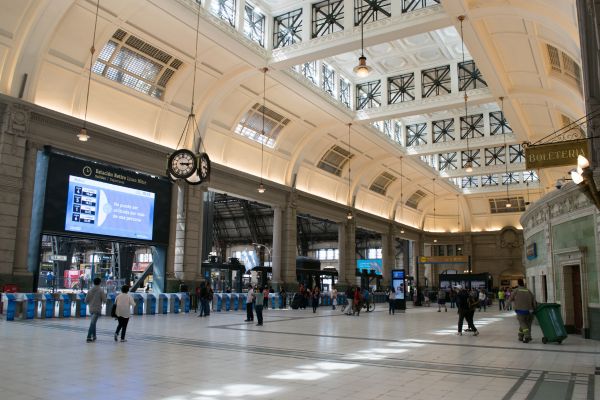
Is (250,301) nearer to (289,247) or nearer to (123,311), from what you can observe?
(123,311)

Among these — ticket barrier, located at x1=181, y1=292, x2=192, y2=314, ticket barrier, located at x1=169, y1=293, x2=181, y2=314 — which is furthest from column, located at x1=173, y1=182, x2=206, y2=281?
ticket barrier, located at x1=169, y1=293, x2=181, y2=314

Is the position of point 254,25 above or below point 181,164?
above

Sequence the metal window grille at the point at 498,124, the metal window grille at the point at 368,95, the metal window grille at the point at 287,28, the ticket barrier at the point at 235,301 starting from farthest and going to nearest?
the metal window grille at the point at 498,124
the metal window grille at the point at 368,95
the ticket barrier at the point at 235,301
the metal window grille at the point at 287,28

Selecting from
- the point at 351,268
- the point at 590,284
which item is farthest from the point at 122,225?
the point at 351,268

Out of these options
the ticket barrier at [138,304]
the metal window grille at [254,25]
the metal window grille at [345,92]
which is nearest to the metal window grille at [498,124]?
the metal window grille at [345,92]

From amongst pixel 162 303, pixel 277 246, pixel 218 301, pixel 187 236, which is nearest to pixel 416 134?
pixel 277 246

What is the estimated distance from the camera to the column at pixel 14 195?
1582 cm

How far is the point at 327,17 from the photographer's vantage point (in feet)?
65.7

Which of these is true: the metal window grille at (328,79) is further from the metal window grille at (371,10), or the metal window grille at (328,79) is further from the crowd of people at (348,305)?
the crowd of people at (348,305)

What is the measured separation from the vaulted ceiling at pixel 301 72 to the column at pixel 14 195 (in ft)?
3.53

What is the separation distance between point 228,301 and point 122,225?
716 centimetres

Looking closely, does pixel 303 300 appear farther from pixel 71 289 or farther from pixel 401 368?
pixel 401 368

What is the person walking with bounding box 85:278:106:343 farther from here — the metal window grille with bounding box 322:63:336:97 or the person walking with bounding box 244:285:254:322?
the metal window grille with bounding box 322:63:336:97

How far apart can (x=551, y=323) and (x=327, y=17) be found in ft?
46.0
